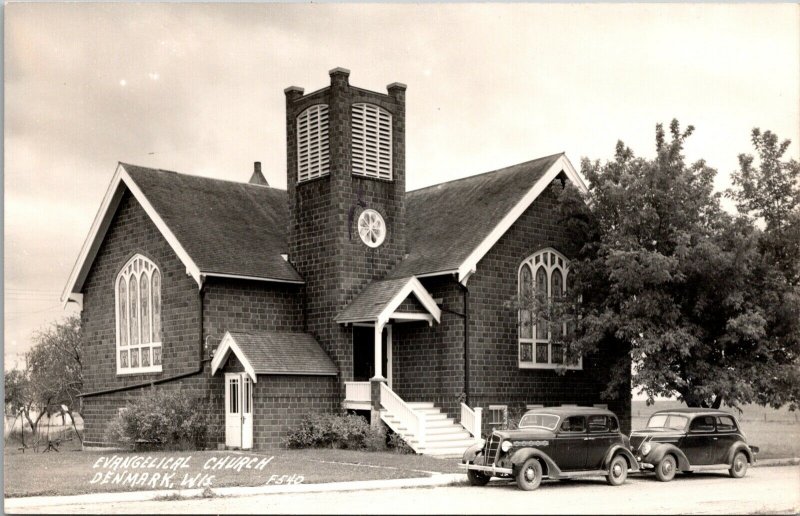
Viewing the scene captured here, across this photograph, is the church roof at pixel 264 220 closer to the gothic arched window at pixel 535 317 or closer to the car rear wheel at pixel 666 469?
the gothic arched window at pixel 535 317

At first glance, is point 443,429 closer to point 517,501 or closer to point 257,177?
point 517,501

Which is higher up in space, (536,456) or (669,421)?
(669,421)

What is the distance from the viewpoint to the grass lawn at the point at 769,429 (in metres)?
33.2

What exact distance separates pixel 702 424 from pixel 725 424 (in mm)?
871

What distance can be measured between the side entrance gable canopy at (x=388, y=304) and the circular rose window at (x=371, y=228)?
1809 millimetres

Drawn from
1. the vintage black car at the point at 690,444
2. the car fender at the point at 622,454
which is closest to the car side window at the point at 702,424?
the vintage black car at the point at 690,444

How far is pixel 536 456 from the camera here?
70.7ft

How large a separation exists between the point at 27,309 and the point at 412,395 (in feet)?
40.3

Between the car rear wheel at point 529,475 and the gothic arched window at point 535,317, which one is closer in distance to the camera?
the car rear wheel at point 529,475

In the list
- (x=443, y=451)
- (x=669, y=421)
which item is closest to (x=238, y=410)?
(x=443, y=451)

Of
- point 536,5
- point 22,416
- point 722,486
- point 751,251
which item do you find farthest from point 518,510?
point 22,416

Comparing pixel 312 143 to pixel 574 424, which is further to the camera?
pixel 312 143

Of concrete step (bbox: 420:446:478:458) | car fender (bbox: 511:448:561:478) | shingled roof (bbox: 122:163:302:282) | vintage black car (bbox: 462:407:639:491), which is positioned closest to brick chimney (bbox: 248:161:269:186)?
shingled roof (bbox: 122:163:302:282)

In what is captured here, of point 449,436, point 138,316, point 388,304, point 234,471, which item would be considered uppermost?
point 388,304
